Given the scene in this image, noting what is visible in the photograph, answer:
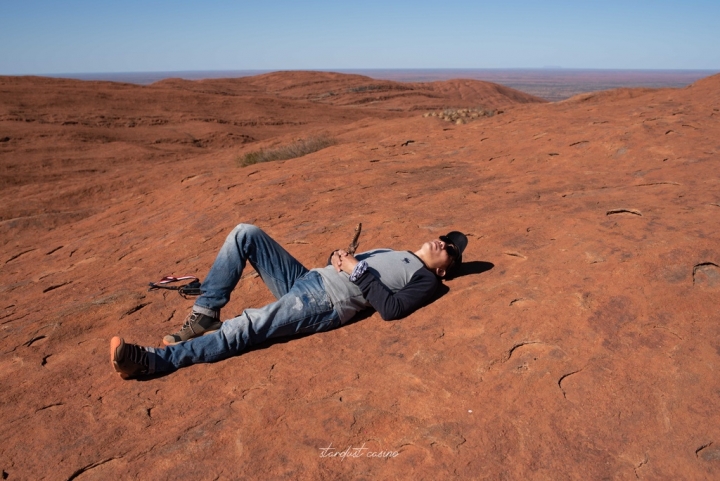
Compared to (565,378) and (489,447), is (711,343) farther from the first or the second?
(489,447)

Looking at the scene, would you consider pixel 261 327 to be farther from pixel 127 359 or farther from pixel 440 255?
pixel 440 255

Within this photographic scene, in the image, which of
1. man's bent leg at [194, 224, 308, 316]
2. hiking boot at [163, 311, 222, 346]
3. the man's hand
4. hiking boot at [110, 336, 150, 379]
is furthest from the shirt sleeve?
hiking boot at [110, 336, 150, 379]

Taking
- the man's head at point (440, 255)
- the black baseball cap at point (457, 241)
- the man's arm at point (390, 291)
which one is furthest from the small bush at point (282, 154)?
the man's arm at point (390, 291)

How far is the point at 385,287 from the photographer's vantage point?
3.43m

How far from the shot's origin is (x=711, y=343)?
294 cm

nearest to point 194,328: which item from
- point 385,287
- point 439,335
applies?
point 385,287

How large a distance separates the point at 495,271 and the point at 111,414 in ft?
8.65

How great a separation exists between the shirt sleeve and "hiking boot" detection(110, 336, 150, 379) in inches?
50.9

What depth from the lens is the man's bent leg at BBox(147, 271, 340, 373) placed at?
3227 millimetres

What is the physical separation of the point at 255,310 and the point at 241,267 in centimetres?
38

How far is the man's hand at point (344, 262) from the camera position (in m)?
3.44

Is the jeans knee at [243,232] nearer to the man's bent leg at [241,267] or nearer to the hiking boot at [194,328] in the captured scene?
the man's bent leg at [241,267]

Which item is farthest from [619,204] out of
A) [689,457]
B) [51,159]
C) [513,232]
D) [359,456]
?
[51,159]

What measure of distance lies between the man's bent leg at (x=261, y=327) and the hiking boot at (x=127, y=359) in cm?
5
